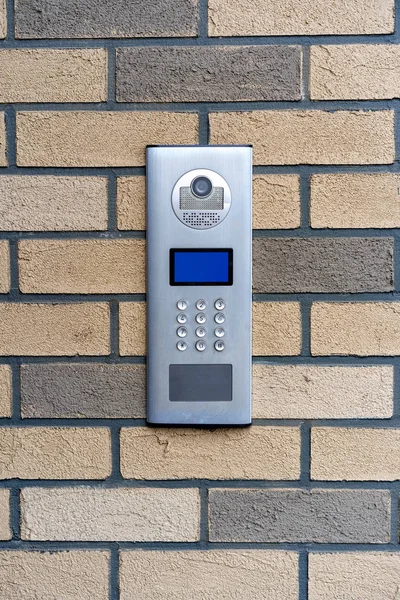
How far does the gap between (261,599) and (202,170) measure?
95 cm

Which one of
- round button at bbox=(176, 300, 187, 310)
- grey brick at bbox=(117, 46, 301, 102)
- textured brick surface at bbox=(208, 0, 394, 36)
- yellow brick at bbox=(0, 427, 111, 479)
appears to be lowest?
yellow brick at bbox=(0, 427, 111, 479)

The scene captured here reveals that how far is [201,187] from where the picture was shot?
1248 mm

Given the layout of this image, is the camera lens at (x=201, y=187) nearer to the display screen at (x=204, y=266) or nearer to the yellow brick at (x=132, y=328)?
the display screen at (x=204, y=266)

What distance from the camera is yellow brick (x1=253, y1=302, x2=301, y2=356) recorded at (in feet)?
4.20

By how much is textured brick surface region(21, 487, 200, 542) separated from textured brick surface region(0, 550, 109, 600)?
0.14ft

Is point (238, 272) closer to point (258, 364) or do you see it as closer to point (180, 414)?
point (258, 364)

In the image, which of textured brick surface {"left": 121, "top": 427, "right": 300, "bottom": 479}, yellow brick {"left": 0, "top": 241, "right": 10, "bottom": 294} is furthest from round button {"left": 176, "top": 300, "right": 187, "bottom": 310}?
yellow brick {"left": 0, "top": 241, "right": 10, "bottom": 294}

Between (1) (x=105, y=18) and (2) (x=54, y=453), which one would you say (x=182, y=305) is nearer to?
(2) (x=54, y=453)

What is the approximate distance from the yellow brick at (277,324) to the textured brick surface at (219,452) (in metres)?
0.19

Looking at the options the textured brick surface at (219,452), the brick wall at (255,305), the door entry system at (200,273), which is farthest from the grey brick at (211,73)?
the textured brick surface at (219,452)

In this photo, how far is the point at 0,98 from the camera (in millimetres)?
1283

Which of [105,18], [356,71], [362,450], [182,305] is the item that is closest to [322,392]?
[362,450]

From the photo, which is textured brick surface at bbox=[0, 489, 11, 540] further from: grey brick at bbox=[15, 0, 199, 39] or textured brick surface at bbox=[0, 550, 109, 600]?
grey brick at bbox=[15, 0, 199, 39]

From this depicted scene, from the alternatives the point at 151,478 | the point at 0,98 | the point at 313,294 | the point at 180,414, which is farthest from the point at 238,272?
the point at 0,98
